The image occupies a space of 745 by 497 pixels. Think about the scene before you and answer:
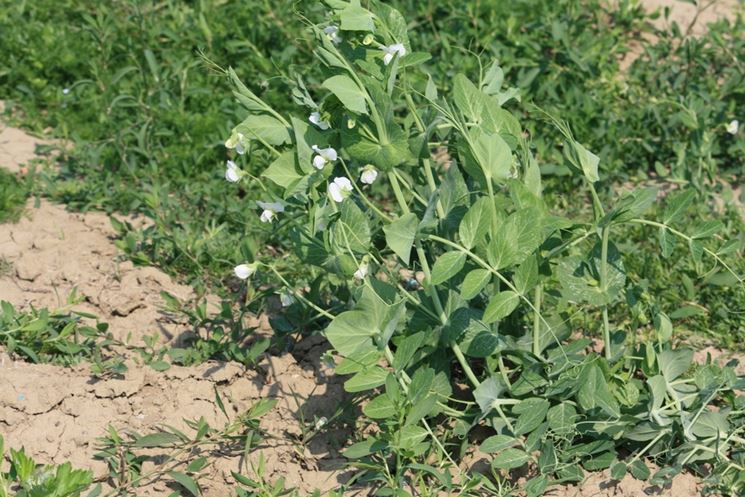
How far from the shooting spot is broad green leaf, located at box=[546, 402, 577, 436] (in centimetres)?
301

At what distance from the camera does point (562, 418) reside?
3.02 meters

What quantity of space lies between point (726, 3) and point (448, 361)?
126 inches

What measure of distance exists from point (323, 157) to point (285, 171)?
0.41ft

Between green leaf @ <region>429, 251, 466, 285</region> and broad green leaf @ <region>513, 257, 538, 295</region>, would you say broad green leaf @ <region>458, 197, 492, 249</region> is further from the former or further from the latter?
broad green leaf @ <region>513, 257, 538, 295</region>

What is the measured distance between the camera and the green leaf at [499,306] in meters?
2.80

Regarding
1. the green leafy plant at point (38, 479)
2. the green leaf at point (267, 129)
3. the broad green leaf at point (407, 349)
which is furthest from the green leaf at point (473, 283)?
the green leafy plant at point (38, 479)

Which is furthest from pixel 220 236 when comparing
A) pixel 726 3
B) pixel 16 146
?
pixel 726 3

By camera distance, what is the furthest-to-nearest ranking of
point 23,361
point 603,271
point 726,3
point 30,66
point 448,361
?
point 726,3
point 30,66
point 23,361
point 448,361
point 603,271

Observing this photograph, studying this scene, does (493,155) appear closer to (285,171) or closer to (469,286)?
(469,286)

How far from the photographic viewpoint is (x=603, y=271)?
297 centimetres

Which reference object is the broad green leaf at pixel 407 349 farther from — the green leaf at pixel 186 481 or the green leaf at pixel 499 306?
the green leaf at pixel 186 481

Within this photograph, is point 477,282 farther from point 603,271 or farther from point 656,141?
point 656,141

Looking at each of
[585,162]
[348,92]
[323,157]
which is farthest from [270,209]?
[585,162]

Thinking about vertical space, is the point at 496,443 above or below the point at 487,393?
below
